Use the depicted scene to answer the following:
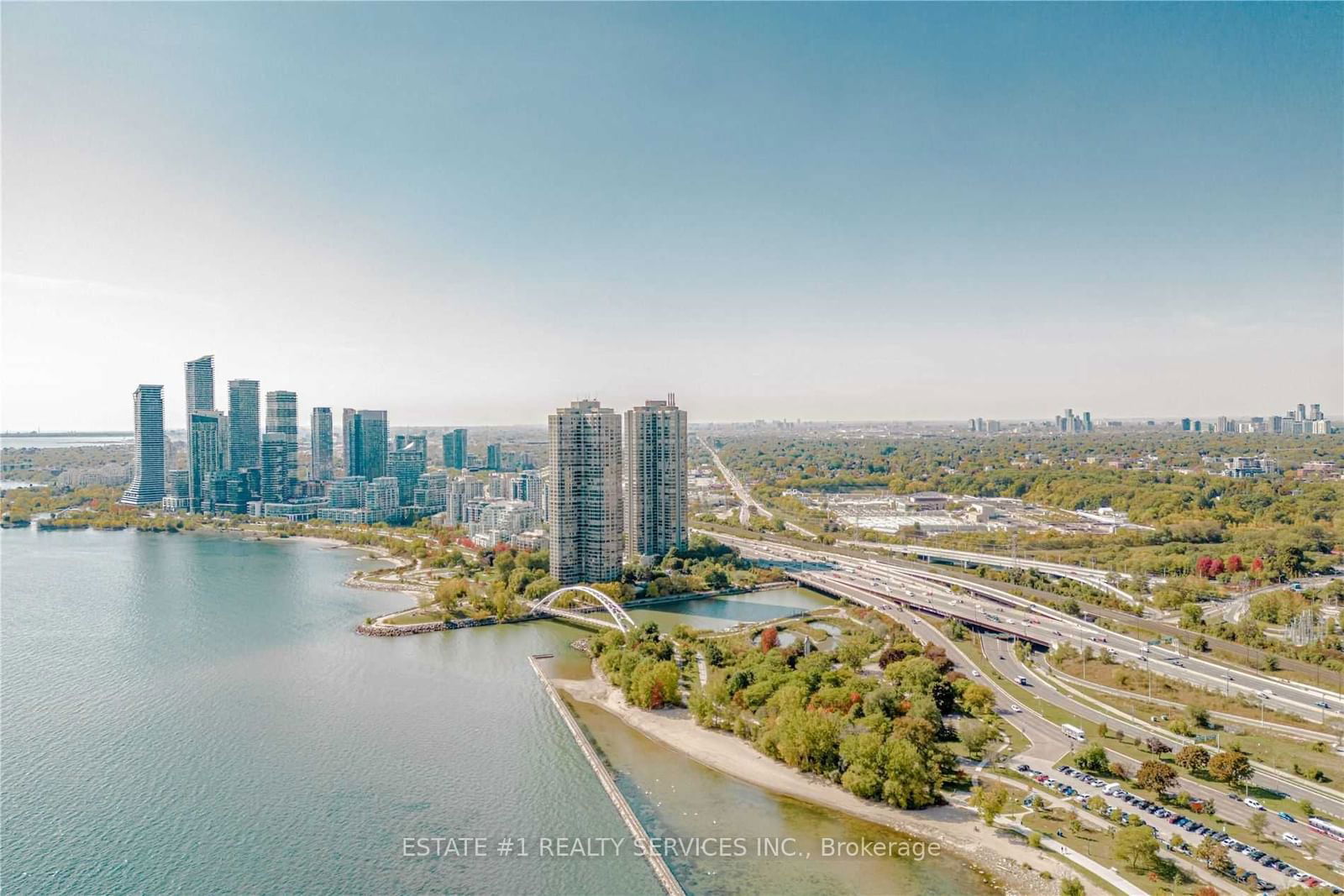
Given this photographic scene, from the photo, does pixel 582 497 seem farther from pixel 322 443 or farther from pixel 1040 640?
pixel 322 443

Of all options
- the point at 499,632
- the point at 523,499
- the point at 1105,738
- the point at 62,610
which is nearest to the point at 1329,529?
the point at 1105,738

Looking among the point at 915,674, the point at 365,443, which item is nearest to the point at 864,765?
the point at 915,674

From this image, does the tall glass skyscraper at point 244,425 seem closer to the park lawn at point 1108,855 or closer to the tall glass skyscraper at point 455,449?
the tall glass skyscraper at point 455,449

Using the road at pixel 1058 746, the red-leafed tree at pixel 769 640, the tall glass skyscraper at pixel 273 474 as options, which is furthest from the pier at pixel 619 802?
the tall glass skyscraper at pixel 273 474

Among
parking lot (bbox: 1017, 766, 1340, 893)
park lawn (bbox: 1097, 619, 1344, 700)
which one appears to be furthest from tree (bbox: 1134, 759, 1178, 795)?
park lawn (bbox: 1097, 619, 1344, 700)

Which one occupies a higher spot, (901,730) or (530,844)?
(901,730)

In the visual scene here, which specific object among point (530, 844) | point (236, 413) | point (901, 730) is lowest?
point (530, 844)

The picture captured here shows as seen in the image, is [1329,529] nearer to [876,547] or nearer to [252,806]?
[876,547]

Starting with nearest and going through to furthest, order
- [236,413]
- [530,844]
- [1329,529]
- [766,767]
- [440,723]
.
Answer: [530,844]
[766,767]
[440,723]
[1329,529]
[236,413]
